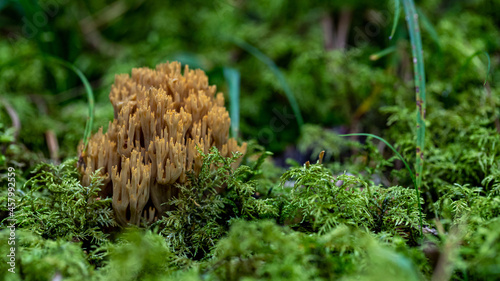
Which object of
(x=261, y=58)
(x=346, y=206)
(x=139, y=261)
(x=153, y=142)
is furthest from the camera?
(x=261, y=58)

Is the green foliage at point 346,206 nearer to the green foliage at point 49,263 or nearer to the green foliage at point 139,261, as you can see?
the green foliage at point 139,261

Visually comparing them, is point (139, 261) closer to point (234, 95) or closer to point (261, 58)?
point (234, 95)

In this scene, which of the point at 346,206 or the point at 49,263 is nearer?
the point at 49,263

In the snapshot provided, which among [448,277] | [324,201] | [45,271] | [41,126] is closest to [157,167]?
[45,271]

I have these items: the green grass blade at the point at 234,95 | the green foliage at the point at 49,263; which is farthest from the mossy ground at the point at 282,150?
the green grass blade at the point at 234,95

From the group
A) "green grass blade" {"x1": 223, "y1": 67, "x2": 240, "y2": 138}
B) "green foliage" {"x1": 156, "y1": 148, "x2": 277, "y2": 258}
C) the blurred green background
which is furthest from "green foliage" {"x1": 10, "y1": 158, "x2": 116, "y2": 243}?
"green grass blade" {"x1": 223, "y1": 67, "x2": 240, "y2": 138}

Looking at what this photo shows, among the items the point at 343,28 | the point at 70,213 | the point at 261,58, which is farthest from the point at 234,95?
the point at 343,28

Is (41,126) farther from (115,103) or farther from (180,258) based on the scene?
(180,258)
